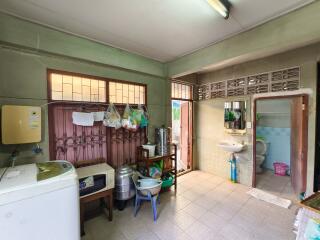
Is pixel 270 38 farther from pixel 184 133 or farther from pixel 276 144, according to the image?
pixel 276 144

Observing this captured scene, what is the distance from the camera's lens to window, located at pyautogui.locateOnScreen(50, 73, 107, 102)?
203 cm

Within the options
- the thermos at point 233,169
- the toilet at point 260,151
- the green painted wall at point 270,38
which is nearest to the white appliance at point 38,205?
the green painted wall at point 270,38

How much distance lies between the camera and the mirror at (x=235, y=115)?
314 cm

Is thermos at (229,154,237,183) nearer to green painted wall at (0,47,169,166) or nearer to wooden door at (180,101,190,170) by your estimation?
wooden door at (180,101,190,170)

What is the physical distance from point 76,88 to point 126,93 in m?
0.80

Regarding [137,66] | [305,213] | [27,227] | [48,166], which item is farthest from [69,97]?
[305,213]

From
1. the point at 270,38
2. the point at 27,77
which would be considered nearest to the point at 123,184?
the point at 27,77

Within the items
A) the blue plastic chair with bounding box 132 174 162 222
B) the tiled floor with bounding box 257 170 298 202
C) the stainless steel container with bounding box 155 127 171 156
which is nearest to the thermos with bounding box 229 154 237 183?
the tiled floor with bounding box 257 170 298 202

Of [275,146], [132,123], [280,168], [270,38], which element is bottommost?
[280,168]

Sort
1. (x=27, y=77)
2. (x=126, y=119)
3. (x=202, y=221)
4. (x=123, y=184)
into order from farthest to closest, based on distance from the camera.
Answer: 1. (x=126, y=119)
2. (x=123, y=184)
3. (x=202, y=221)
4. (x=27, y=77)

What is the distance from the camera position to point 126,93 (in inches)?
107

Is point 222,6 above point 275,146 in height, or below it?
above

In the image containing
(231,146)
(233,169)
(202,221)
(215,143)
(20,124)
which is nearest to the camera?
(20,124)

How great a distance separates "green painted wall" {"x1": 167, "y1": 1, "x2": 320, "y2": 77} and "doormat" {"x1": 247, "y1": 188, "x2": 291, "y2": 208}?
2410 millimetres
